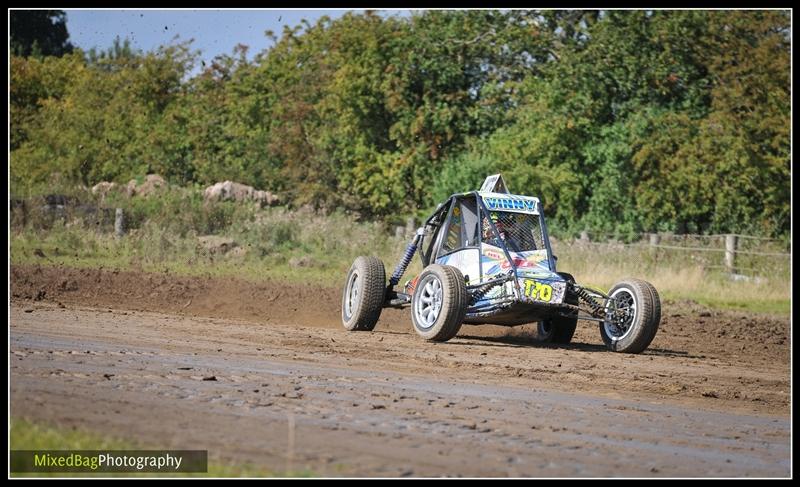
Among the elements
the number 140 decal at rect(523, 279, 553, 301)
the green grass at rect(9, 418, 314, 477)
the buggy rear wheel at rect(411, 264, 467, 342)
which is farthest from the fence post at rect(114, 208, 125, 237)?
the green grass at rect(9, 418, 314, 477)

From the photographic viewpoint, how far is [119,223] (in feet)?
94.0

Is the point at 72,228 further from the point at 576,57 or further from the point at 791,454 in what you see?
the point at 791,454

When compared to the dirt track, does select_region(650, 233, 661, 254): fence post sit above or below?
above

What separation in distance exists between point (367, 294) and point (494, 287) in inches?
72.7

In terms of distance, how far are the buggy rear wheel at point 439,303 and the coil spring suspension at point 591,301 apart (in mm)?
1418

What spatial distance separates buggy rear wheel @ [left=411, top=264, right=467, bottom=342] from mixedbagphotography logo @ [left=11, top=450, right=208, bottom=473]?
712cm

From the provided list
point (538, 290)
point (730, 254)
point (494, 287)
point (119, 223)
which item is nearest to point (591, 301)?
point (538, 290)

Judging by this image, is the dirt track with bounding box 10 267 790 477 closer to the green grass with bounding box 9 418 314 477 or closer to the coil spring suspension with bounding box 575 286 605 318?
the green grass with bounding box 9 418 314 477

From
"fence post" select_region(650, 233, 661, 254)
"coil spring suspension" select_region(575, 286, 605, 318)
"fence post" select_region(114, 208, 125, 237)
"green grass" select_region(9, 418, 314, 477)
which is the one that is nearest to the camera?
"green grass" select_region(9, 418, 314, 477)

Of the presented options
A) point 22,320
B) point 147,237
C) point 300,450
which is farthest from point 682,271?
point 300,450

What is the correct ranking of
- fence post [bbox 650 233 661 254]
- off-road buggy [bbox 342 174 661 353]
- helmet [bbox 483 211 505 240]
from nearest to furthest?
off-road buggy [bbox 342 174 661 353], helmet [bbox 483 211 505 240], fence post [bbox 650 233 661 254]

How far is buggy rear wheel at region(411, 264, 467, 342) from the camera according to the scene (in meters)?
13.1

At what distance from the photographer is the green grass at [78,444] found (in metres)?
5.74

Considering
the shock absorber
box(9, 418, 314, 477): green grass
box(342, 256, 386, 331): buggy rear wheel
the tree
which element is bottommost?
box(9, 418, 314, 477): green grass
